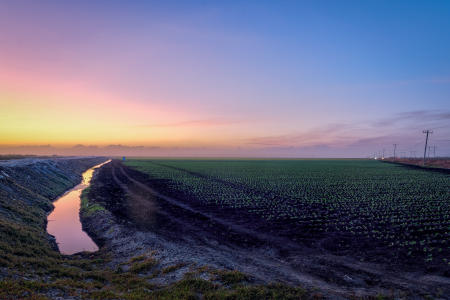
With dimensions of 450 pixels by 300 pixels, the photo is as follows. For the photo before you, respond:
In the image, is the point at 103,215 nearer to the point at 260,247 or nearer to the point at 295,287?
the point at 260,247

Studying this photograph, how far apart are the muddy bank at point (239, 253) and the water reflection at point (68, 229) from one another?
64 centimetres

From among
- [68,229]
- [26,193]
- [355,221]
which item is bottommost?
[68,229]

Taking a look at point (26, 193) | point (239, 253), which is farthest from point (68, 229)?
point (239, 253)

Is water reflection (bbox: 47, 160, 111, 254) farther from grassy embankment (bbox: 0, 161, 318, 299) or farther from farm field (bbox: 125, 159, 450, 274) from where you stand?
farm field (bbox: 125, 159, 450, 274)

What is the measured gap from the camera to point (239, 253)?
1387cm

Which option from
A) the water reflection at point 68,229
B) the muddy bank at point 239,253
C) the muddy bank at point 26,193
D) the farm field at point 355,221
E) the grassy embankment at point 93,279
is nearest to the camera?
the grassy embankment at point 93,279

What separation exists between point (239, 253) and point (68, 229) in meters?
14.0

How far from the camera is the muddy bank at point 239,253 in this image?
399 inches

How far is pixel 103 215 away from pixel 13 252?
35.5 ft

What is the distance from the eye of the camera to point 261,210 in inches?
971

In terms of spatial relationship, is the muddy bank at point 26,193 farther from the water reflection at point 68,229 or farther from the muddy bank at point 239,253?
the muddy bank at point 239,253

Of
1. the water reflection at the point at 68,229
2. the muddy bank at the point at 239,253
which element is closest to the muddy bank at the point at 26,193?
the water reflection at the point at 68,229

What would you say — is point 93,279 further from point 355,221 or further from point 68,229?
point 355,221

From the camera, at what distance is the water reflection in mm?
16016
